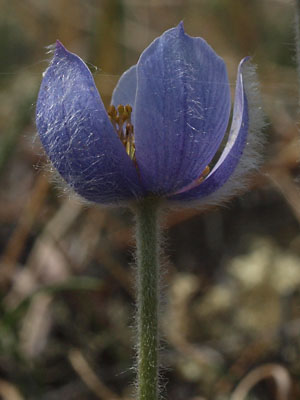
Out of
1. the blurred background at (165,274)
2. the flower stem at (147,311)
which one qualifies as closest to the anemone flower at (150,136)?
the flower stem at (147,311)

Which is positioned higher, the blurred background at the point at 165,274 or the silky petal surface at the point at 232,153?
the silky petal surface at the point at 232,153

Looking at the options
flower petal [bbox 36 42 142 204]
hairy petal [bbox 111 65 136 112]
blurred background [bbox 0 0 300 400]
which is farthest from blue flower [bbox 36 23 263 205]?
hairy petal [bbox 111 65 136 112]

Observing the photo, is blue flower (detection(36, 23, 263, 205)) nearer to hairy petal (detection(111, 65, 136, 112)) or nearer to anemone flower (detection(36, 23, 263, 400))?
anemone flower (detection(36, 23, 263, 400))

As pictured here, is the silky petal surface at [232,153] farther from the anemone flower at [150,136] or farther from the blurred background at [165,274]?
the blurred background at [165,274]

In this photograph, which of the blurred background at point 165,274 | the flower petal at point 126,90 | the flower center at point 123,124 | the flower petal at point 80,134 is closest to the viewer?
the flower petal at point 80,134

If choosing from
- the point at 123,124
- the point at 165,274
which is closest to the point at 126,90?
the point at 123,124

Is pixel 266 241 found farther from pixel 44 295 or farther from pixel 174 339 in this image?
pixel 44 295
